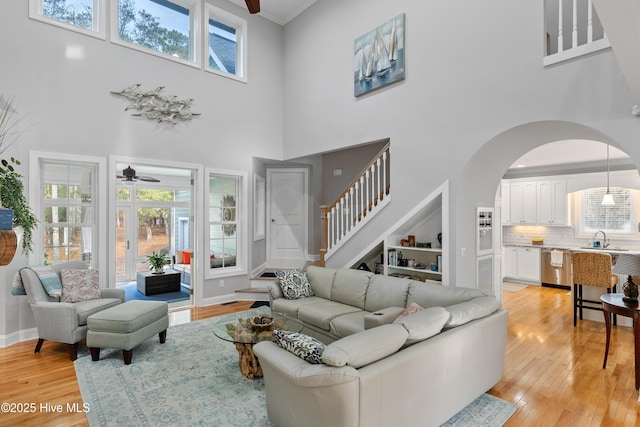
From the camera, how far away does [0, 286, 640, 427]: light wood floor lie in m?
2.58

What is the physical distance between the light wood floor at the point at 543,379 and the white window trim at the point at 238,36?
15.9ft

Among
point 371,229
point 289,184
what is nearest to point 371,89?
point 371,229

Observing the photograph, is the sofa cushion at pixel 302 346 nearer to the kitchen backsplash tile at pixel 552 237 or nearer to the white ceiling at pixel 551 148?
the white ceiling at pixel 551 148

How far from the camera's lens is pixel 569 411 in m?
2.65

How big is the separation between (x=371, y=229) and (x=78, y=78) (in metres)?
4.71

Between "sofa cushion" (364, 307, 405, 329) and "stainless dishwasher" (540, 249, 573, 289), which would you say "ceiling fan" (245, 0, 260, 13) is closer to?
"sofa cushion" (364, 307, 405, 329)

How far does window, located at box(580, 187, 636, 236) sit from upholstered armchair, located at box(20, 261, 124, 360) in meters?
9.32

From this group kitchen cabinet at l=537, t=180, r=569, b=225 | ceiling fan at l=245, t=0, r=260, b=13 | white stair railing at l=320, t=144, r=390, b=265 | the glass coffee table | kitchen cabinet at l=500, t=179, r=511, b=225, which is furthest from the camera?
kitchen cabinet at l=500, t=179, r=511, b=225

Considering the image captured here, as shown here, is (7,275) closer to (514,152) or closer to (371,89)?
(371,89)

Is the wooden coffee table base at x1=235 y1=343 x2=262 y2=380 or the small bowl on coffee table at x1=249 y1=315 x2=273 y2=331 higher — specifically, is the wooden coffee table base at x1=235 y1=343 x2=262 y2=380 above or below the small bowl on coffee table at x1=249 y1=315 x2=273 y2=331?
below

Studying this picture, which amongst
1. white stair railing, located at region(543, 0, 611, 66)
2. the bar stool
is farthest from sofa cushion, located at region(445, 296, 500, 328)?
the bar stool

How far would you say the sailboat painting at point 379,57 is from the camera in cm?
476

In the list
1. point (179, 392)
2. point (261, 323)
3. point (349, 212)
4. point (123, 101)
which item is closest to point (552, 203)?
point (349, 212)

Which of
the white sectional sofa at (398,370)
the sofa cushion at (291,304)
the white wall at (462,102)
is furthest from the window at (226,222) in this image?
the white sectional sofa at (398,370)
